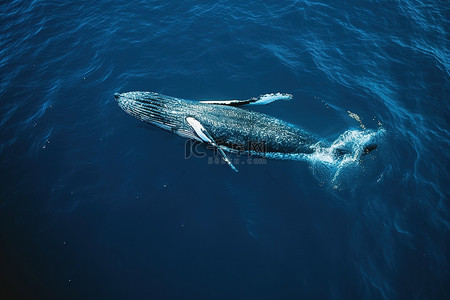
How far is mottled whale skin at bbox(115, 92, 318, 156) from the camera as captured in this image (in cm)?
1453

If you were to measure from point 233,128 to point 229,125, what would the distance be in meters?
0.29

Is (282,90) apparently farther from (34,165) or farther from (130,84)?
(34,165)

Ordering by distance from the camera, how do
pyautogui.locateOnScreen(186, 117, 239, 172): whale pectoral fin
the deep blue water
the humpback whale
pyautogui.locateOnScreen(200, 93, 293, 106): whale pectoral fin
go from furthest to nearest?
pyautogui.locateOnScreen(200, 93, 293, 106): whale pectoral fin → the humpback whale → pyautogui.locateOnScreen(186, 117, 239, 172): whale pectoral fin → the deep blue water

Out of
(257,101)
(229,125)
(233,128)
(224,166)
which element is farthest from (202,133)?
(257,101)

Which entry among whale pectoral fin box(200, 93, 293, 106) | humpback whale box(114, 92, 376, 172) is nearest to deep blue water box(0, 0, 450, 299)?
humpback whale box(114, 92, 376, 172)

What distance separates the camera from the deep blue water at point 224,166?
37.3 feet

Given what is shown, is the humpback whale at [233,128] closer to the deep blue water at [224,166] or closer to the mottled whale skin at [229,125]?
the mottled whale skin at [229,125]

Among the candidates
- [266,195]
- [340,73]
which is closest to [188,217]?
[266,195]

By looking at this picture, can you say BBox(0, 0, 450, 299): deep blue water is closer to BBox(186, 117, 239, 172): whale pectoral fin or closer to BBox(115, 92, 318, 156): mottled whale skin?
BBox(115, 92, 318, 156): mottled whale skin

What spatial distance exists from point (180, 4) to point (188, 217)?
19960 mm

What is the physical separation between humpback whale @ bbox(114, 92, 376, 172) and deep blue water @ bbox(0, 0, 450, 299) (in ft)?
3.16

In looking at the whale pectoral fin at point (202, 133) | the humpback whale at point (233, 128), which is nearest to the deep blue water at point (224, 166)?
the humpback whale at point (233, 128)

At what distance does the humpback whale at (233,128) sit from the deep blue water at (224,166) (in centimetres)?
96

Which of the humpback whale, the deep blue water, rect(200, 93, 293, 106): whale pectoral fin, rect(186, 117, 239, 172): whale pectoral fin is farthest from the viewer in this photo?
rect(200, 93, 293, 106): whale pectoral fin
